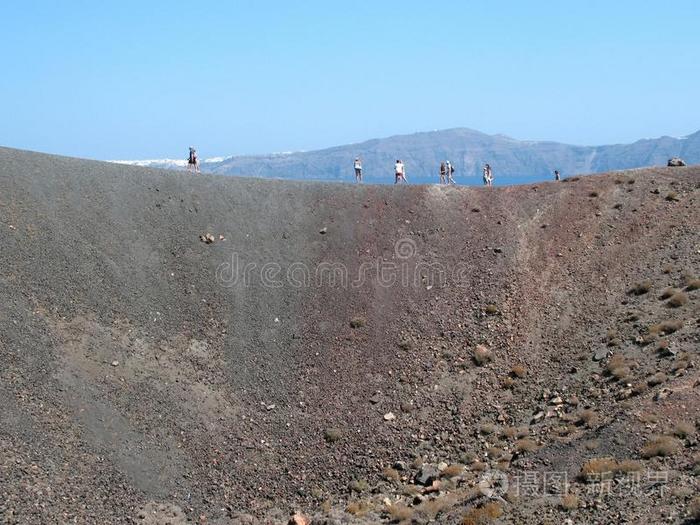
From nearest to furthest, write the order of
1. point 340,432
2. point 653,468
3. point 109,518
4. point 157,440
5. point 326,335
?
point 653,468
point 109,518
point 157,440
point 340,432
point 326,335

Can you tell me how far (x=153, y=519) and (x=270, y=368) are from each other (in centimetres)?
834

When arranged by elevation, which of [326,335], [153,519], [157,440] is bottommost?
[153,519]

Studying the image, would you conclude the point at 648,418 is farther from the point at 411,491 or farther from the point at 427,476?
the point at 411,491

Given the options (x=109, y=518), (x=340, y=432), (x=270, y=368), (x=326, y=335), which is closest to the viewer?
(x=109, y=518)

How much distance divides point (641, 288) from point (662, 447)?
1230cm

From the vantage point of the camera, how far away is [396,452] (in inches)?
1016

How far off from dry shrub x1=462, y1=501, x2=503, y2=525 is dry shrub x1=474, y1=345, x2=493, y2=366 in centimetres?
1049

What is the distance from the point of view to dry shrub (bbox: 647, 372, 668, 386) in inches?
969

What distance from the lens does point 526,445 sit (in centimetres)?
2394

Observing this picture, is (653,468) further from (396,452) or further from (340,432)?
(340,432)

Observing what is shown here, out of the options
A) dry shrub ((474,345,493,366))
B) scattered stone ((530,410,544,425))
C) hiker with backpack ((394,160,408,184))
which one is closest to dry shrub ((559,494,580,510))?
scattered stone ((530,410,544,425))

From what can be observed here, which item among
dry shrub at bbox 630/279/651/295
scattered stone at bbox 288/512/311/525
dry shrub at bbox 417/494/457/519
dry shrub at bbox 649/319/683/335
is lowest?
scattered stone at bbox 288/512/311/525

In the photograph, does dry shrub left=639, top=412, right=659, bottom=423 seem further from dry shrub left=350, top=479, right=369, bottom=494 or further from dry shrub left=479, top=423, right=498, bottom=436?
dry shrub left=350, top=479, right=369, bottom=494

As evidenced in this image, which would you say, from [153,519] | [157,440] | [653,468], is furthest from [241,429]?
[653,468]
